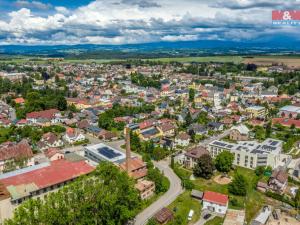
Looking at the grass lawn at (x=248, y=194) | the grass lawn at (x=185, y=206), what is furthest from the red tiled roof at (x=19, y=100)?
the grass lawn at (x=185, y=206)

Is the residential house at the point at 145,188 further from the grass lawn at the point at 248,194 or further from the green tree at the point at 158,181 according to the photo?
the grass lawn at the point at 248,194

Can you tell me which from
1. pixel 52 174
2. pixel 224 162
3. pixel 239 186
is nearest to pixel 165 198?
pixel 239 186

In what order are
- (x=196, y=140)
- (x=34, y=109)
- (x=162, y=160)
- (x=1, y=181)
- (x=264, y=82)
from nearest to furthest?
1. (x=1, y=181)
2. (x=162, y=160)
3. (x=196, y=140)
4. (x=34, y=109)
5. (x=264, y=82)

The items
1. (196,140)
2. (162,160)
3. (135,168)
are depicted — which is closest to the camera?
(135,168)

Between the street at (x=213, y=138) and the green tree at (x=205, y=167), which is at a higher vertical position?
the green tree at (x=205, y=167)

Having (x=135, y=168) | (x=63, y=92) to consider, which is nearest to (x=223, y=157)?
(x=135, y=168)

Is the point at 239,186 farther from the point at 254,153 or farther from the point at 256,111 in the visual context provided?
the point at 256,111

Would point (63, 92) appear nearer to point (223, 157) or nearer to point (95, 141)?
point (95, 141)
